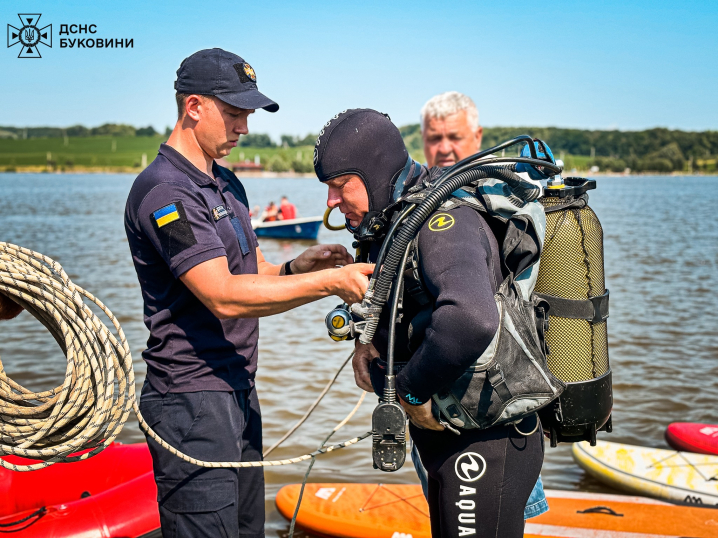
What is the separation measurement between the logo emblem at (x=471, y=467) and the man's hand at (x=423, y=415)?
15 cm

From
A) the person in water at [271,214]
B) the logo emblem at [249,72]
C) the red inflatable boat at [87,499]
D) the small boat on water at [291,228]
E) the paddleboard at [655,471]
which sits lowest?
the paddleboard at [655,471]

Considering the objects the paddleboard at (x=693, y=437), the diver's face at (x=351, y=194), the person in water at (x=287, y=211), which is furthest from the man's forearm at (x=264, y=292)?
the person in water at (x=287, y=211)

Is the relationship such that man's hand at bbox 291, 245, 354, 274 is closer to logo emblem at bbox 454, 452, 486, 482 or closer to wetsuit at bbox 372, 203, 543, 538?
wetsuit at bbox 372, 203, 543, 538

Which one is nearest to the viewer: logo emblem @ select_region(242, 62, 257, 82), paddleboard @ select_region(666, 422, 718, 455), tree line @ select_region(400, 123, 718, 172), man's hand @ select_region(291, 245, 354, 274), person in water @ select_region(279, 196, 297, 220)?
logo emblem @ select_region(242, 62, 257, 82)

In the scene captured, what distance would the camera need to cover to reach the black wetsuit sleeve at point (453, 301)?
6.81 feet

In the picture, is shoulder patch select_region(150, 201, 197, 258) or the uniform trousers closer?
shoulder patch select_region(150, 201, 197, 258)

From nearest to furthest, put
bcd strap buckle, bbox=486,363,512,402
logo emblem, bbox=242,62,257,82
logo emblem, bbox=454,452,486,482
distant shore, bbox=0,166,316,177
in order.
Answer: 1. bcd strap buckle, bbox=486,363,512,402
2. logo emblem, bbox=454,452,486,482
3. logo emblem, bbox=242,62,257,82
4. distant shore, bbox=0,166,316,177

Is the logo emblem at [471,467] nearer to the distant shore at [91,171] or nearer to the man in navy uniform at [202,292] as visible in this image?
the man in navy uniform at [202,292]

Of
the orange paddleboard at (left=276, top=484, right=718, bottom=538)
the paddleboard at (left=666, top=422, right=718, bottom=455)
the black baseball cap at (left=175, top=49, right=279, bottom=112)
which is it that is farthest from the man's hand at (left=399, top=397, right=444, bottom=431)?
the paddleboard at (left=666, top=422, right=718, bottom=455)

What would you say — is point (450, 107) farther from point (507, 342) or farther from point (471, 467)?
point (471, 467)

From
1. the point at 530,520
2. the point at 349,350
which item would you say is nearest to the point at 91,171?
the point at 349,350

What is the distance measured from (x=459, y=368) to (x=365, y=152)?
0.86 m

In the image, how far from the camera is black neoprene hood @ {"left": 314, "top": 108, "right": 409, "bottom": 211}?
98.3 inches

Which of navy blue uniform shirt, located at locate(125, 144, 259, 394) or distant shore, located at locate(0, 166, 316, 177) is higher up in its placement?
distant shore, located at locate(0, 166, 316, 177)
